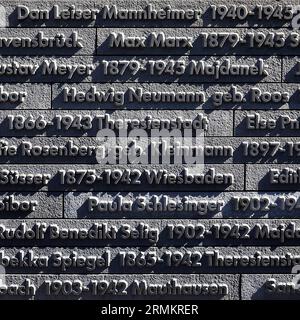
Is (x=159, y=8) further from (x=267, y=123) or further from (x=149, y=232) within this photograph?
(x=149, y=232)

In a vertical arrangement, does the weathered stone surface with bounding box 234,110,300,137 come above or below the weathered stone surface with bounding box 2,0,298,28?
below

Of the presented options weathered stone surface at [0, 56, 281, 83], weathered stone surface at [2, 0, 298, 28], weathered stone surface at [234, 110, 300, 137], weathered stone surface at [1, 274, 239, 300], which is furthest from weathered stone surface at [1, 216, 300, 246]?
weathered stone surface at [2, 0, 298, 28]

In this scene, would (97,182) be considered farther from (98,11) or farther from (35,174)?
(98,11)

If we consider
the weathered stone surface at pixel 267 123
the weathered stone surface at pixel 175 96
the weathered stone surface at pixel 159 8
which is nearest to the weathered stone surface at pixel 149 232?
the weathered stone surface at pixel 267 123

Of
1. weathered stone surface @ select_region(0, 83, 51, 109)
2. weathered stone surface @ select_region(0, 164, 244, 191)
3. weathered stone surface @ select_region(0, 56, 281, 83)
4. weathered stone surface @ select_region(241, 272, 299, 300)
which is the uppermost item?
weathered stone surface @ select_region(0, 56, 281, 83)

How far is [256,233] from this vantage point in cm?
583

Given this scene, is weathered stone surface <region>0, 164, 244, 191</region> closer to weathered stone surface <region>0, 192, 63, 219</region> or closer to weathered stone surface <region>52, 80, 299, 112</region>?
weathered stone surface <region>0, 192, 63, 219</region>

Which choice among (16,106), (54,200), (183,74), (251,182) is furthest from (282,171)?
(16,106)

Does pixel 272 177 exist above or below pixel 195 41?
below

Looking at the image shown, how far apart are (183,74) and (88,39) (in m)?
0.85

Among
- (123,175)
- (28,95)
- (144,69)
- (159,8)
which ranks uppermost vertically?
(159,8)

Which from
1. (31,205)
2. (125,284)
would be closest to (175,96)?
(31,205)

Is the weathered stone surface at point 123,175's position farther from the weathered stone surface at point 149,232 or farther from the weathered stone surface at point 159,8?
the weathered stone surface at point 159,8

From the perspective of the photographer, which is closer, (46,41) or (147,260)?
(46,41)
